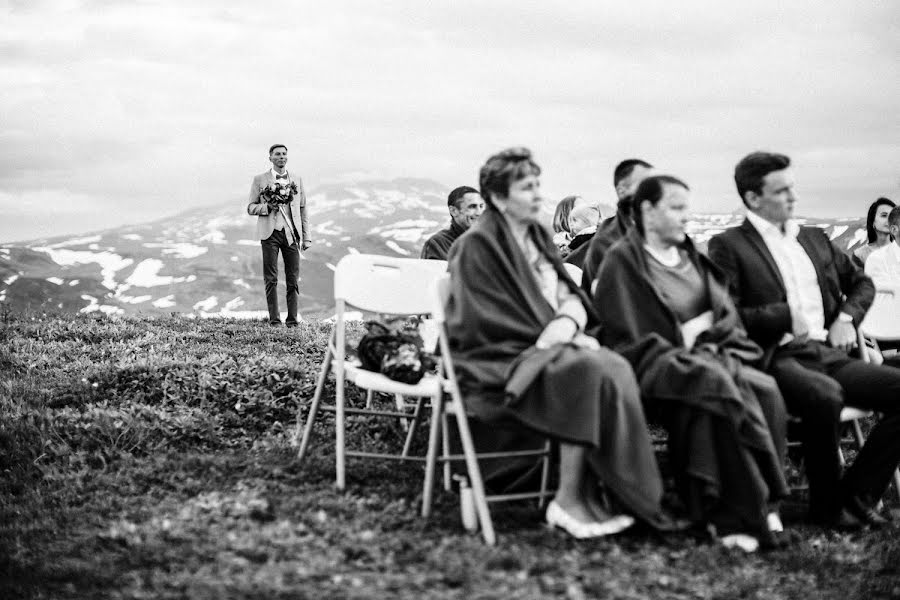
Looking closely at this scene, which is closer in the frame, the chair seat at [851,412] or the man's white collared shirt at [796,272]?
the chair seat at [851,412]

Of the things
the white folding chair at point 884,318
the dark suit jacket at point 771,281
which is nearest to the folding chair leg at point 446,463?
the dark suit jacket at point 771,281

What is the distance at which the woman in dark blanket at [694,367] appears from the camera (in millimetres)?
4398

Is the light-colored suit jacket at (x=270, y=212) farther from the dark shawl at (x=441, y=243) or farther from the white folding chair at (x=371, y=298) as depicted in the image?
the white folding chair at (x=371, y=298)

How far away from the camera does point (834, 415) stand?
480 centimetres

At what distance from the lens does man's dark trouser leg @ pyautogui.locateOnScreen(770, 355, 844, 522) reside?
4.82 meters

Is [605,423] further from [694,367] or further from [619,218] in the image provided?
[619,218]

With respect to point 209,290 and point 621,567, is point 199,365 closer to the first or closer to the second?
point 621,567

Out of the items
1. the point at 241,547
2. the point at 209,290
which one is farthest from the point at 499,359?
the point at 209,290

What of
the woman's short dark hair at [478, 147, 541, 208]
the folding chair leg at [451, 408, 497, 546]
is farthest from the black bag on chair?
the woman's short dark hair at [478, 147, 541, 208]

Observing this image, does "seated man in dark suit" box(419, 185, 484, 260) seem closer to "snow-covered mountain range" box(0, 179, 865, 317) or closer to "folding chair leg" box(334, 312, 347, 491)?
"folding chair leg" box(334, 312, 347, 491)

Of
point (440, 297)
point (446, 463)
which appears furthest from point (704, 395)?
point (446, 463)

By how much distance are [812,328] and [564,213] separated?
454 cm

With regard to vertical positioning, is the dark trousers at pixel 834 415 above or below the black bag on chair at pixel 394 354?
below

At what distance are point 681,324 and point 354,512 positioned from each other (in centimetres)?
201
